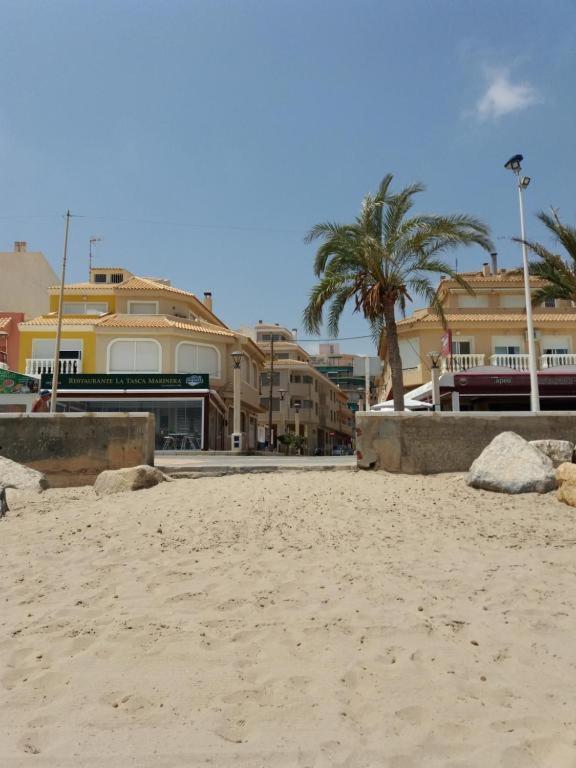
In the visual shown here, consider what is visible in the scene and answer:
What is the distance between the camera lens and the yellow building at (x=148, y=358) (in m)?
32.3

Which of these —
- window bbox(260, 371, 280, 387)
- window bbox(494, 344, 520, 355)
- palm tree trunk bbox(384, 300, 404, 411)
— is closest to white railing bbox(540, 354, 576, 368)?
window bbox(494, 344, 520, 355)

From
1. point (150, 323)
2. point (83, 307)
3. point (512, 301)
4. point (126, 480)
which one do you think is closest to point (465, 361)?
point (512, 301)

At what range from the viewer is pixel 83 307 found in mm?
40688

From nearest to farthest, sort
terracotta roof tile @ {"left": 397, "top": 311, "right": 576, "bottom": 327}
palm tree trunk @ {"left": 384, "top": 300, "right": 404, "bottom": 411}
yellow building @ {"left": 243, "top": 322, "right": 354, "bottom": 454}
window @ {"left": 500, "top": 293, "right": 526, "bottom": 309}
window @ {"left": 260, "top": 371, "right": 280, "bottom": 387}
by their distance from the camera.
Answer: palm tree trunk @ {"left": 384, "top": 300, "right": 404, "bottom": 411} < terracotta roof tile @ {"left": 397, "top": 311, "right": 576, "bottom": 327} < window @ {"left": 500, "top": 293, "right": 526, "bottom": 309} < yellow building @ {"left": 243, "top": 322, "right": 354, "bottom": 454} < window @ {"left": 260, "top": 371, "right": 280, "bottom": 387}

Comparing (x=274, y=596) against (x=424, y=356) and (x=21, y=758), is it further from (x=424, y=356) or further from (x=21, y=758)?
(x=424, y=356)

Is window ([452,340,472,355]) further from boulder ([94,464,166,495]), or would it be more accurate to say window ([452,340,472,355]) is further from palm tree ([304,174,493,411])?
boulder ([94,464,166,495])

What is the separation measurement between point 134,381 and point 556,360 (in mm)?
22561

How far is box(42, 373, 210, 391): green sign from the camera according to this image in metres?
32.1

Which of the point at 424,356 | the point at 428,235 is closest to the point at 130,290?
the point at 424,356

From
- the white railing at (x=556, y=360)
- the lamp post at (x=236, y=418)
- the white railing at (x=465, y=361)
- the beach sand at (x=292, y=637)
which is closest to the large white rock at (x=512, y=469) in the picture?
the beach sand at (x=292, y=637)

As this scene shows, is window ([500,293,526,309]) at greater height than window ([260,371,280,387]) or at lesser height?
greater

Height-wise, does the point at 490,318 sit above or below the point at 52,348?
above

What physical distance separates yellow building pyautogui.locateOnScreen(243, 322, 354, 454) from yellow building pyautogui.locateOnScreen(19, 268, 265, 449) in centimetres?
1907

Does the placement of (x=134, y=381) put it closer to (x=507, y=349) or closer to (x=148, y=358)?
(x=148, y=358)
